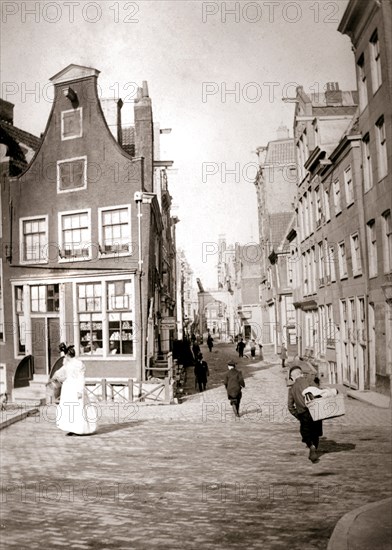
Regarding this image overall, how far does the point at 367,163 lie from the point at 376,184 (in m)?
0.17

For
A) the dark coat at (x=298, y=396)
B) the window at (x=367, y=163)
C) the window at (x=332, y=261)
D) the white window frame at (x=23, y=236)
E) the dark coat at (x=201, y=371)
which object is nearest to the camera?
the window at (x=367, y=163)

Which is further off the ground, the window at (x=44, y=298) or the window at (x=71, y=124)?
the window at (x=71, y=124)

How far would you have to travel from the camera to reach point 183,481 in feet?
14.9

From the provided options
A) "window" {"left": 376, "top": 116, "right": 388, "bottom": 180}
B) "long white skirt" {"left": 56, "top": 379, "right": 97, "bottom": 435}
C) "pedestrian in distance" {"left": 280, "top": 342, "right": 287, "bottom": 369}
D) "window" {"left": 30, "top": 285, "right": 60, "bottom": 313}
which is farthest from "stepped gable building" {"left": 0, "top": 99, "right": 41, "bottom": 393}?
"window" {"left": 376, "top": 116, "right": 388, "bottom": 180}

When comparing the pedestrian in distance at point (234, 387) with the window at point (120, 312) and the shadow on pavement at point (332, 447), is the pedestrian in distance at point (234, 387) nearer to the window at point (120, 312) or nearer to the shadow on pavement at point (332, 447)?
the shadow on pavement at point (332, 447)

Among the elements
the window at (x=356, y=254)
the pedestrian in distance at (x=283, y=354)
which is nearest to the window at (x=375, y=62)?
the window at (x=356, y=254)

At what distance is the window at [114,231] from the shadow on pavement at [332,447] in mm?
2646

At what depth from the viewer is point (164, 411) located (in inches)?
261

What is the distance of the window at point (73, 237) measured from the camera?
14.0ft

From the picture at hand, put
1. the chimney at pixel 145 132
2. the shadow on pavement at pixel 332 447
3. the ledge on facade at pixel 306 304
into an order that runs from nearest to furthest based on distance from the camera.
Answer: the ledge on facade at pixel 306 304, the chimney at pixel 145 132, the shadow on pavement at pixel 332 447

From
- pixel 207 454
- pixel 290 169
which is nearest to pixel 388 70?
pixel 290 169

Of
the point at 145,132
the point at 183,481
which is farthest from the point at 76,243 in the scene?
the point at 183,481

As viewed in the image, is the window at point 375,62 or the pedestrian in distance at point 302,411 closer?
the window at point 375,62

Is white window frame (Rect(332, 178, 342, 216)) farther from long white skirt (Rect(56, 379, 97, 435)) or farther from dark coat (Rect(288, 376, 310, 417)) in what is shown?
long white skirt (Rect(56, 379, 97, 435))
